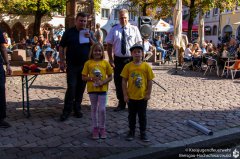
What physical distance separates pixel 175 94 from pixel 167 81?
2387 millimetres

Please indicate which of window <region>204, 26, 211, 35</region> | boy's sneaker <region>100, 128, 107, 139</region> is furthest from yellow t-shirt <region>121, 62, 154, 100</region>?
window <region>204, 26, 211, 35</region>

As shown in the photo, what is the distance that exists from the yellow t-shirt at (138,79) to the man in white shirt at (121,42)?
5.16 ft

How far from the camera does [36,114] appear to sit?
610 centimetres

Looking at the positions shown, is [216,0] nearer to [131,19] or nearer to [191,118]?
[191,118]

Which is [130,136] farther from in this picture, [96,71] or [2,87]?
[2,87]

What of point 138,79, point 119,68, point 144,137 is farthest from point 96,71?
point 119,68

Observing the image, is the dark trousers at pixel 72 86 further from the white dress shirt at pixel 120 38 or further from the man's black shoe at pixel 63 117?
the white dress shirt at pixel 120 38

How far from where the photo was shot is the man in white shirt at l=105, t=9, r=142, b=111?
20.1 feet

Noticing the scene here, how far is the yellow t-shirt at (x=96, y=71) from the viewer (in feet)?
15.4

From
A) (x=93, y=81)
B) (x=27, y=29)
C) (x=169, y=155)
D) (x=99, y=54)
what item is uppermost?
(x=27, y=29)

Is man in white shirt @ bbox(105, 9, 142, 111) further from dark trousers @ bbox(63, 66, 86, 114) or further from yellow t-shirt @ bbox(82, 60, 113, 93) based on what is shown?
yellow t-shirt @ bbox(82, 60, 113, 93)

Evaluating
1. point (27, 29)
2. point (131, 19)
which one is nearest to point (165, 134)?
point (27, 29)

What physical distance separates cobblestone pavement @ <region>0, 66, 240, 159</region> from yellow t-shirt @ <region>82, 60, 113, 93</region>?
30.0 inches

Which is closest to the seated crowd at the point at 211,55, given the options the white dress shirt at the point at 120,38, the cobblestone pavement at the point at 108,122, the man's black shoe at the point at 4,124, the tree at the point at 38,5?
the cobblestone pavement at the point at 108,122
